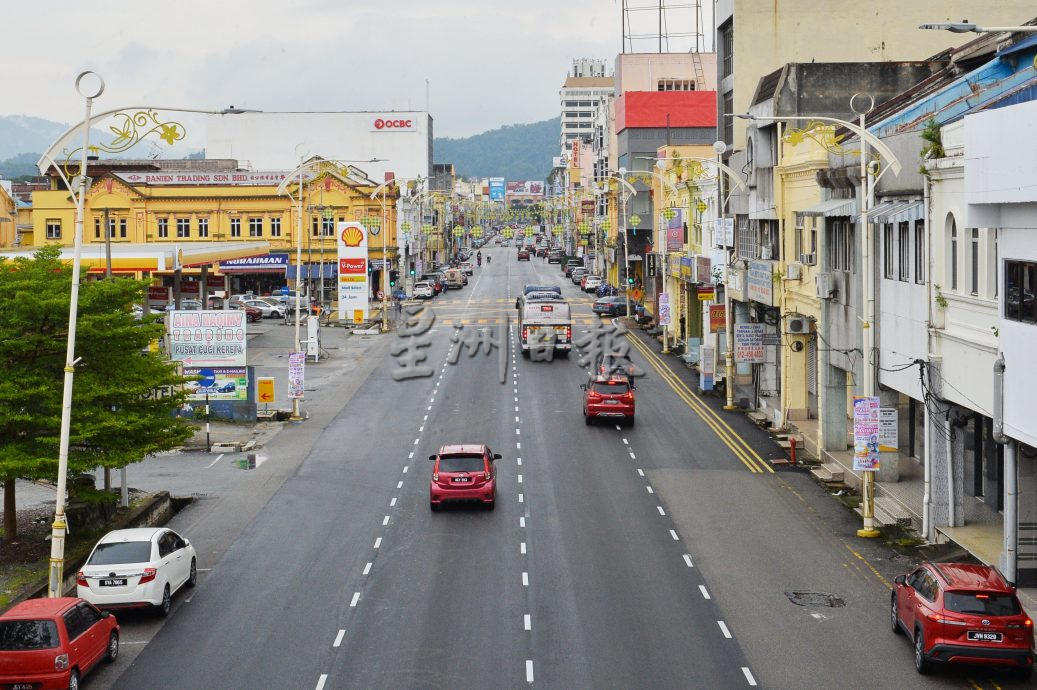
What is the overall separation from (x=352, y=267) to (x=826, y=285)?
45.0m

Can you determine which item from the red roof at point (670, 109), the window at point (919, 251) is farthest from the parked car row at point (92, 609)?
the red roof at point (670, 109)

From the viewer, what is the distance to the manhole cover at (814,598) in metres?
24.4

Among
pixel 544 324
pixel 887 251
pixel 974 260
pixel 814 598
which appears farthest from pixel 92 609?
pixel 544 324

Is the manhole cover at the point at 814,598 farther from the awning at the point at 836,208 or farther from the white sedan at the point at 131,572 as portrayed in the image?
the awning at the point at 836,208

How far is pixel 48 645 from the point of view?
1917cm

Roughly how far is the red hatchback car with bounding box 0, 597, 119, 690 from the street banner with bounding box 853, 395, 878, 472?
18.1 meters

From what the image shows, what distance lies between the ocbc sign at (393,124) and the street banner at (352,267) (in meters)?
89.6

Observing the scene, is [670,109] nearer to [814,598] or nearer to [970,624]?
[814,598]

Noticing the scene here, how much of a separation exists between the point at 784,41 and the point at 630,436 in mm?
26717

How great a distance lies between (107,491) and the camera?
28812mm

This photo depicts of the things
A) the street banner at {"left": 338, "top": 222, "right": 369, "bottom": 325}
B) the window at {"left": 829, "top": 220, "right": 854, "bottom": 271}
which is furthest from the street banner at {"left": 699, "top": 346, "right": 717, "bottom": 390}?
the street banner at {"left": 338, "top": 222, "right": 369, "bottom": 325}

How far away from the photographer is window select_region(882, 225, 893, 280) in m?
34.2

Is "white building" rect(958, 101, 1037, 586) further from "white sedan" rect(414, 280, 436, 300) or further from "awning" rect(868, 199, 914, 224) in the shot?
"white sedan" rect(414, 280, 436, 300)

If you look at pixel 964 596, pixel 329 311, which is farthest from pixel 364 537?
pixel 329 311
